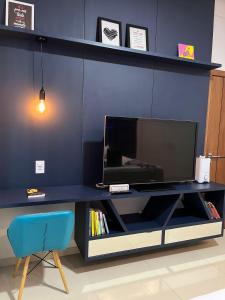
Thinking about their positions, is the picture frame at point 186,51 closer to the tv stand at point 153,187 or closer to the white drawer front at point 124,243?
the tv stand at point 153,187

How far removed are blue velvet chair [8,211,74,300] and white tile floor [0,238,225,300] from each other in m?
0.32

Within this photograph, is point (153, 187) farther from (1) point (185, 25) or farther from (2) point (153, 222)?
(1) point (185, 25)

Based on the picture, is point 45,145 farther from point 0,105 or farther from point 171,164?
point 171,164

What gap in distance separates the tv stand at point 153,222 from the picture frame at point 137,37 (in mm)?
1518

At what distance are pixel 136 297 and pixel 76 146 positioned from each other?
1.47 meters

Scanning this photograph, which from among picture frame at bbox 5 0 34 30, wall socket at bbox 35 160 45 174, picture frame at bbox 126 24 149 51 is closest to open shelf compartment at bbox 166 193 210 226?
wall socket at bbox 35 160 45 174

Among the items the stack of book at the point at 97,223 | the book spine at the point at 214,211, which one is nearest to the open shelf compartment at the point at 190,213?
the book spine at the point at 214,211

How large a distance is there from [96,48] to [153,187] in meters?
1.53

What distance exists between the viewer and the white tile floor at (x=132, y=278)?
6.93ft

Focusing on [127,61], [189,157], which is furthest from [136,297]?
[127,61]

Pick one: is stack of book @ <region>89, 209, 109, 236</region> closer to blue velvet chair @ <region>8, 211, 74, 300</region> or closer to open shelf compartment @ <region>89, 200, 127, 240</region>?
open shelf compartment @ <region>89, 200, 127, 240</region>

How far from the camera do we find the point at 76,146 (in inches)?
105

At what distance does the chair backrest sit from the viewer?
71.2 inches

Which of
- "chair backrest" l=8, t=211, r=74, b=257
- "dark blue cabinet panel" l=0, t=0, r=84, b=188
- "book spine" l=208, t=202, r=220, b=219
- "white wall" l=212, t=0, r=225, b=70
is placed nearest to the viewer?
"chair backrest" l=8, t=211, r=74, b=257
